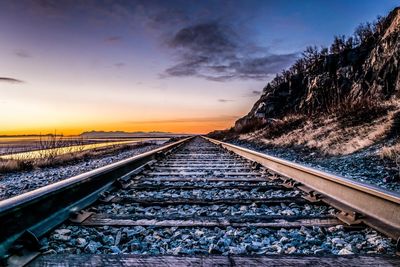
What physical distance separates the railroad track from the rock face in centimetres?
1279

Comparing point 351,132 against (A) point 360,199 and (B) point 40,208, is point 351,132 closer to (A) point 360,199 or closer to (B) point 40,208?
(A) point 360,199

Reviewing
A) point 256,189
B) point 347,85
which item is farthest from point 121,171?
point 347,85

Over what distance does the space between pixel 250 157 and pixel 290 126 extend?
11293mm

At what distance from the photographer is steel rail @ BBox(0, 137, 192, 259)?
1970 mm

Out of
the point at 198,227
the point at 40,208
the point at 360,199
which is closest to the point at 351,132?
the point at 360,199

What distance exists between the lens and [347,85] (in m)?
46.6

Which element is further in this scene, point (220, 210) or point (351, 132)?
point (351, 132)

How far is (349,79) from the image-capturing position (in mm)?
47594

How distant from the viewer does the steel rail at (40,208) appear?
1.97 metres

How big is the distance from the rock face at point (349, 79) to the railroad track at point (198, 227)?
42.0 feet

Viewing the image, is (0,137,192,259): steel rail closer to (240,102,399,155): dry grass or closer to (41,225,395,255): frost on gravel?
(41,225,395,255): frost on gravel

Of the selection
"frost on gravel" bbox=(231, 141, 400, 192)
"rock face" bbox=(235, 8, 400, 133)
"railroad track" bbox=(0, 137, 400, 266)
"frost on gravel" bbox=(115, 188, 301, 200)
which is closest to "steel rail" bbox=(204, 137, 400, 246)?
"railroad track" bbox=(0, 137, 400, 266)

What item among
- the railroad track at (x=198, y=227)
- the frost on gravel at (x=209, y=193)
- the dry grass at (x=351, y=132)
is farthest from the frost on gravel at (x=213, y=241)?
the dry grass at (x=351, y=132)

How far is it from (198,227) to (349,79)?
1982 inches
